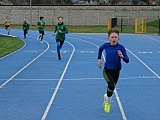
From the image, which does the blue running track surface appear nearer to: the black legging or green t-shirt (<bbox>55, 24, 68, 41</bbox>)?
the black legging

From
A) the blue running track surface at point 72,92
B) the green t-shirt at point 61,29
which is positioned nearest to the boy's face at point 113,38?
the blue running track surface at point 72,92

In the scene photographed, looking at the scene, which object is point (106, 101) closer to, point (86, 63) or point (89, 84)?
point (89, 84)

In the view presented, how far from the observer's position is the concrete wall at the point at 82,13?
5650cm

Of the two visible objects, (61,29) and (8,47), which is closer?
(61,29)

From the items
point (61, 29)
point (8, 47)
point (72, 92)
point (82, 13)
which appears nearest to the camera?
point (72, 92)

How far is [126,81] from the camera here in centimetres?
1181

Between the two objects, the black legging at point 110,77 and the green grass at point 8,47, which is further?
the green grass at point 8,47

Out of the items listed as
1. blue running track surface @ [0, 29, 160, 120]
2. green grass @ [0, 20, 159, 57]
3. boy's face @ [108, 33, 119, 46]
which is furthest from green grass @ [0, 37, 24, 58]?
boy's face @ [108, 33, 119, 46]

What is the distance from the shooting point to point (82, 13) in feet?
191

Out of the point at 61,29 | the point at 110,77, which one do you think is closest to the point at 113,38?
the point at 110,77

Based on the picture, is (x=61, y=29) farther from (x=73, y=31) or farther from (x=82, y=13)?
(x=82, y=13)

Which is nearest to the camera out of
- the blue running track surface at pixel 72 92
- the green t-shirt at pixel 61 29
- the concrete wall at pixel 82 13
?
the blue running track surface at pixel 72 92

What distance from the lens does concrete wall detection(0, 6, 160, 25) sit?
5650 centimetres

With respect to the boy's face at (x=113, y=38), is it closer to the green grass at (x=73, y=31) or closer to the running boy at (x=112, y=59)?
the running boy at (x=112, y=59)
